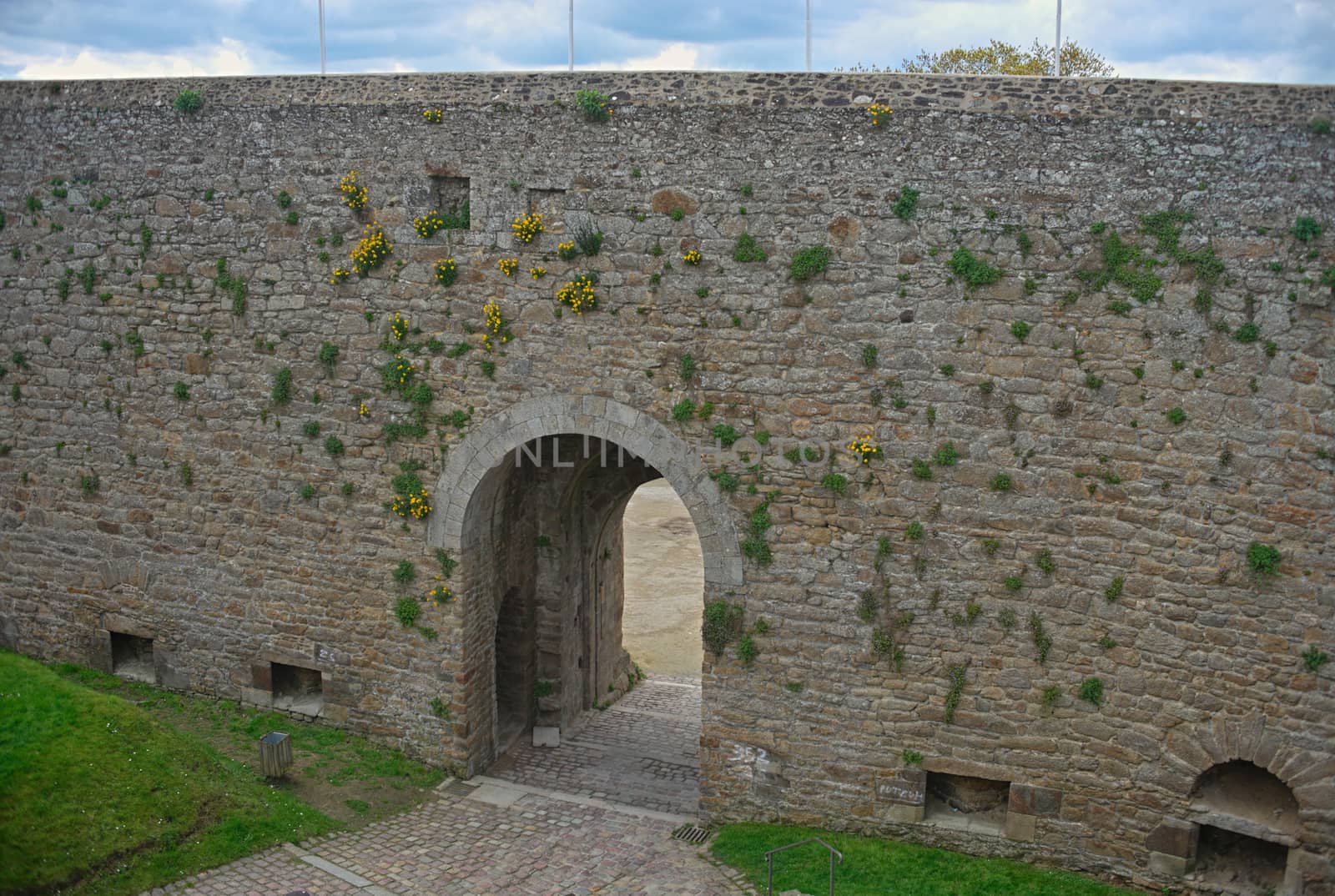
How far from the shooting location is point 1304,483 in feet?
33.7

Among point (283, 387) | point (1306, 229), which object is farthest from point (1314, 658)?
point (283, 387)

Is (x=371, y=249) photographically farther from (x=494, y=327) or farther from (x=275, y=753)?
(x=275, y=753)

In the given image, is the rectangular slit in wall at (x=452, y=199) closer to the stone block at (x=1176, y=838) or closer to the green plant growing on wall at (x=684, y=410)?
the green plant growing on wall at (x=684, y=410)

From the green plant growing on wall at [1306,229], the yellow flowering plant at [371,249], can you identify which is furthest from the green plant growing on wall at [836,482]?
the yellow flowering plant at [371,249]

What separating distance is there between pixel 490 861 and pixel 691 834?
2.25m

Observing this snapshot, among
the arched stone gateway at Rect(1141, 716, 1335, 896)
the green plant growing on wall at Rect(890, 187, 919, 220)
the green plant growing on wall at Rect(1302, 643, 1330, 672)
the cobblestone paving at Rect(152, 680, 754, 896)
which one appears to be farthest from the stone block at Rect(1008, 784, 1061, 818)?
the green plant growing on wall at Rect(890, 187, 919, 220)

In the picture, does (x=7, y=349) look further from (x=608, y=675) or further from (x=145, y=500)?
(x=608, y=675)

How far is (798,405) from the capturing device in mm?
11617

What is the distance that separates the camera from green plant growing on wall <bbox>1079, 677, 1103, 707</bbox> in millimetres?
11078

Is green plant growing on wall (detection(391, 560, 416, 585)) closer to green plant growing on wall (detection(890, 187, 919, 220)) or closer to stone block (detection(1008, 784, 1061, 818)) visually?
green plant growing on wall (detection(890, 187, 919, 220))

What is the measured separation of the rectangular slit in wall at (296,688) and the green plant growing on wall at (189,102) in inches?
271

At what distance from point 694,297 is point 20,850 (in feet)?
27.3

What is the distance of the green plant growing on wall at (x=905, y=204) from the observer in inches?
432

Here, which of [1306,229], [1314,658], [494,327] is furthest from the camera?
[494,327]
